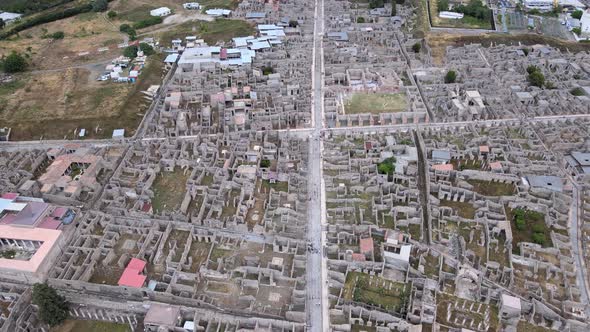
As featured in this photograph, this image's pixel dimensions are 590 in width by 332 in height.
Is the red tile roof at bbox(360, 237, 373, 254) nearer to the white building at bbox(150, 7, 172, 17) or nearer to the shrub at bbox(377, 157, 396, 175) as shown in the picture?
the shrub at bbox(377, 157, 396, 175)

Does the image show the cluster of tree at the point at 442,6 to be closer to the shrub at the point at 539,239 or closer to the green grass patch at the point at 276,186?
the green grass patch at the point at 276,186

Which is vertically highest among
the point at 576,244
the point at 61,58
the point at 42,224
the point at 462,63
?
the point at 61,58

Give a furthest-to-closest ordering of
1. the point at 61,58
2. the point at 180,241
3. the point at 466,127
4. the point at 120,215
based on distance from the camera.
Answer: the point at 61,58 < the point at 466,127 < the point at 120,215 < the point at 180,241

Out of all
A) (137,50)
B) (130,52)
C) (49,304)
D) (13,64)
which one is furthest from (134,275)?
(13,64)

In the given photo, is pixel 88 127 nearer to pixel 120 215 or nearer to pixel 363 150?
pixel 120 215

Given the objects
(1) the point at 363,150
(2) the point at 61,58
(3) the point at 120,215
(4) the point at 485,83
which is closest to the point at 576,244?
(1) the point at 363,150

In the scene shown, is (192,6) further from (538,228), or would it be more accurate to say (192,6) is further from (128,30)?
(538,228)

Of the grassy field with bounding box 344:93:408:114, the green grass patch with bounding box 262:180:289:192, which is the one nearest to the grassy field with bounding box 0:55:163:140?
the green grass patch with bounding box 262:180:289:192
